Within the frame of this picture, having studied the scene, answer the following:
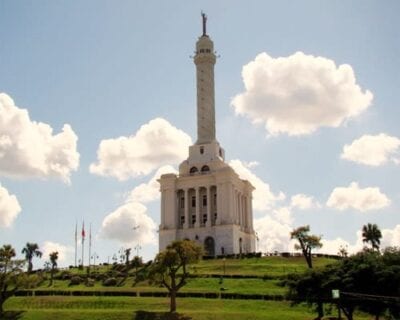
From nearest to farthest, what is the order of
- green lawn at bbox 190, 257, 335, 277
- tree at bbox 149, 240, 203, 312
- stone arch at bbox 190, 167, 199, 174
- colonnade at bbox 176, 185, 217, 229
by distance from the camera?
1. tree at bbox 149, 240, 203, 312
2. green lawn at bbox 190, 257, 335, 277
3. colonnade at bbox 176, 185, 217, 229
4. stone arch at bbox 190, 167, 199, 174

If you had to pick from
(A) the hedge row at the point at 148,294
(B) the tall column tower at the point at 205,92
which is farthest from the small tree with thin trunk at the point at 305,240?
(B) the tall column tower at the point at 205,92

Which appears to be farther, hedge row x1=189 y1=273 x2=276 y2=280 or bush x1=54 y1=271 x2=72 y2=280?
bush x1=54 y1=271 x2=72 y2=280

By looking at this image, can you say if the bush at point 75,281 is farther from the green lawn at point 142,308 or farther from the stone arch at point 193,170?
the stone arch at point 193,170

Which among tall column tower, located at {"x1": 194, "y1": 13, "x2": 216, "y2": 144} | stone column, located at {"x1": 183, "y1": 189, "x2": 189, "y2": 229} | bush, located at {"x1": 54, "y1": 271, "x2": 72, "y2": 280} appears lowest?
bush, located at {"x1": 54, "y1": 271, "x2": 72, "y2": 280}

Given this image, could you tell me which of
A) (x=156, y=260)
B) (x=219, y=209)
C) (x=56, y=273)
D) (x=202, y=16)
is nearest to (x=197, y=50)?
(x=202, y=16)

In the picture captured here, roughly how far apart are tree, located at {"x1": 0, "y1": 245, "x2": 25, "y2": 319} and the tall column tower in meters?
55.0

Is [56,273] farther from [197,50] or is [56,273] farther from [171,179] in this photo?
[197,50]

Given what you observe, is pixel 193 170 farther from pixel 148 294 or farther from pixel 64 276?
pixel 148 294

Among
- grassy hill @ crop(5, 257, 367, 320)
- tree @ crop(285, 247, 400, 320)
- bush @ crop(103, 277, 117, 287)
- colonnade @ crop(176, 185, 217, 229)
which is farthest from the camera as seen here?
colonnade @ crop(176, 185, 217, 229)

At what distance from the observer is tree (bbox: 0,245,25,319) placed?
7119 cm

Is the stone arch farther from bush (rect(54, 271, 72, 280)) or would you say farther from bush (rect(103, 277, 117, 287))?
bush (rect(103, 277, 117, 287))

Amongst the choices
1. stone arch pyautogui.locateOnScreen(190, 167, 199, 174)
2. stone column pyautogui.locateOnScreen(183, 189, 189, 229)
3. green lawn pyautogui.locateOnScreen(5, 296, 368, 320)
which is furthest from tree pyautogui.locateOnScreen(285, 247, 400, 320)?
stone arch pyautogui.locateOnScreen(190, 167, 199, 174)

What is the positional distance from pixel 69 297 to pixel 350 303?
33545mm

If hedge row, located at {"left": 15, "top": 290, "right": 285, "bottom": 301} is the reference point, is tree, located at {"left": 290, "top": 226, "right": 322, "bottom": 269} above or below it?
above
